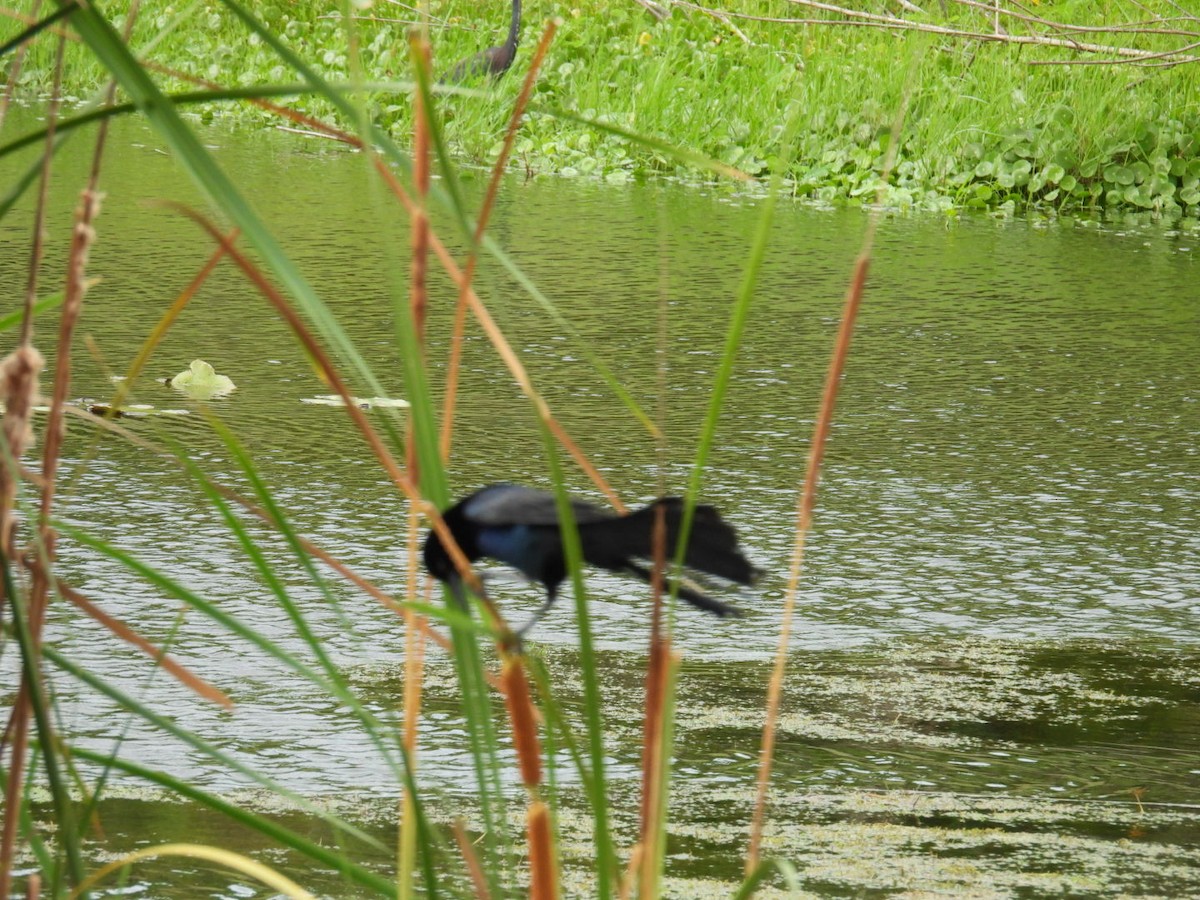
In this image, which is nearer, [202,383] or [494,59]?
[202,383]

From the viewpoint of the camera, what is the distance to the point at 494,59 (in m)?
7.57

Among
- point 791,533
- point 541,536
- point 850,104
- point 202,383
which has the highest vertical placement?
point 850,104

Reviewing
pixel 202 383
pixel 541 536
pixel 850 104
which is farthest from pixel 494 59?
pixel 541 536

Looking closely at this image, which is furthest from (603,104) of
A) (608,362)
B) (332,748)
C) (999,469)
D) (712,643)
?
(332,748)

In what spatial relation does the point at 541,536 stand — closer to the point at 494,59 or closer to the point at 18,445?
the point at 18,445

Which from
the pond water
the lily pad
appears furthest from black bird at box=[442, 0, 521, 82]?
the lily pad

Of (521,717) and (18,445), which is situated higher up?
(18,445)

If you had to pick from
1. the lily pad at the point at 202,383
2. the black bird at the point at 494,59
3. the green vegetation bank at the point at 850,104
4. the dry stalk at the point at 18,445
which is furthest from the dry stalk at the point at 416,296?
the black bird at the point at 494,59

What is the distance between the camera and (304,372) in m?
3.90

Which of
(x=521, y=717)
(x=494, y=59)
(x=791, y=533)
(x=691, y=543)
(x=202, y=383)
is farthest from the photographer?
(x=494, y=59)

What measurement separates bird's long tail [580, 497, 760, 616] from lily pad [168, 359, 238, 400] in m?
2.72

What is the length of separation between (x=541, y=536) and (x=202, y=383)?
2705 millimetres

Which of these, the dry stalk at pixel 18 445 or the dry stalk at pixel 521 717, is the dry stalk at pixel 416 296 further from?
the dry stalk at pixel 18 445

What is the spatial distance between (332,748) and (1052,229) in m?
4.51
